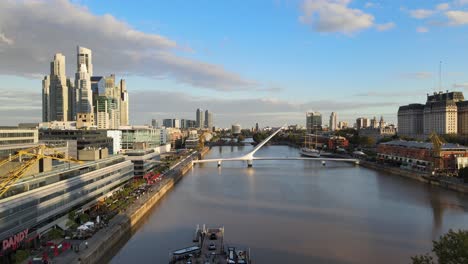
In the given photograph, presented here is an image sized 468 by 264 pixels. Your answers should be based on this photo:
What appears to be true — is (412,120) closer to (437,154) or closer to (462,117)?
(462,117)

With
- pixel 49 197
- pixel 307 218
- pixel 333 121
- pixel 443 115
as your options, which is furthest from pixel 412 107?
pixel 333 121

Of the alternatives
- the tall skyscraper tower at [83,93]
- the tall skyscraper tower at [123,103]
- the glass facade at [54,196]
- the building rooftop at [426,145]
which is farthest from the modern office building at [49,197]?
the tall skyscraper tower at [123,103]

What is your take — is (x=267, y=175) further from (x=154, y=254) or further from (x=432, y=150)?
(x=154, y=254)

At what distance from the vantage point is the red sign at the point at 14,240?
567cm

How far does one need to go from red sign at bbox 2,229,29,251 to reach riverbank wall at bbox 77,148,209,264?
947mm

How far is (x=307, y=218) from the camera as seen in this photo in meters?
9.40

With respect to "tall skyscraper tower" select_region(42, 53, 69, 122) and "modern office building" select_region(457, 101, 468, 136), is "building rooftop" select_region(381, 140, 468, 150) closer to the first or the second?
"modern office building" select_region(457, 101, 468, 136)

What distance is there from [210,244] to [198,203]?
4.30 metres

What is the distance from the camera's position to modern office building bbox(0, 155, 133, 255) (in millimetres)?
5988

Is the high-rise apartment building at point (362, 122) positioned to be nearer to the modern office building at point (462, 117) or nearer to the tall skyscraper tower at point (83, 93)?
the modern office building at point (462, 117)

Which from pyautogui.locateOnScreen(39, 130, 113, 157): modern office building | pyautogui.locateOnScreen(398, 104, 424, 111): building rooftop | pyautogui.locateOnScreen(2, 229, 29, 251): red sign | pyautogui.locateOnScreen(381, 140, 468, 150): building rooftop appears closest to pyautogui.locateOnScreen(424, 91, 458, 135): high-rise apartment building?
pyautogui.locateOnScreen(398, 104, 424, 111): building rooftop

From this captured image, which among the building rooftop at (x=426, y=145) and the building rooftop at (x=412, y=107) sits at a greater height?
the building rooftop at (x=412, y=107)

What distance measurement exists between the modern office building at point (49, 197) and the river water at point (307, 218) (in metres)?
1.43

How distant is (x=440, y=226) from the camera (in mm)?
8930
